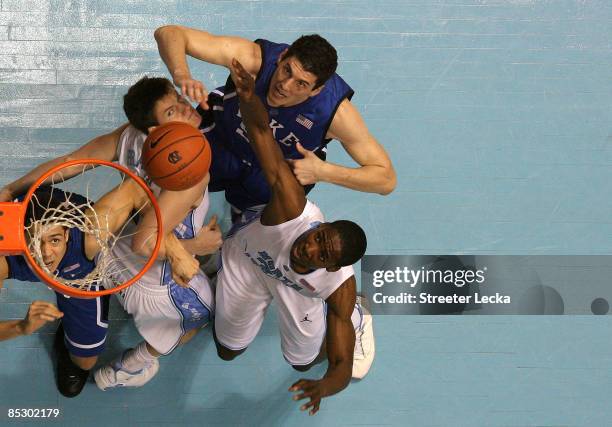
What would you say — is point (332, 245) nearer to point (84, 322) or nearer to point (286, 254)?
point (286, 254)

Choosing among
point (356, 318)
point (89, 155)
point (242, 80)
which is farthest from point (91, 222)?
point (356, 318)

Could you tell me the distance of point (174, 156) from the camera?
100 inches

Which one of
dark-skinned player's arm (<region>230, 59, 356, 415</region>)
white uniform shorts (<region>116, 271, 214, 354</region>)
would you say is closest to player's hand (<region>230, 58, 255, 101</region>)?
dark-skinned player's arm (<region>230, 59, 356, 415</region>)

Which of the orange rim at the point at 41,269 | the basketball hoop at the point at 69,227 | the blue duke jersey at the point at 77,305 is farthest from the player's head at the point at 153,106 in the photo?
the blue duke jersey at the point at 77,305

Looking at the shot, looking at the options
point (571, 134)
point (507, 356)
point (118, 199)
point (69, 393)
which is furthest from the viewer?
point (571, 134)

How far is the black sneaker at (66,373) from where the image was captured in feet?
11.6

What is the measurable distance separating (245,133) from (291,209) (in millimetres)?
521

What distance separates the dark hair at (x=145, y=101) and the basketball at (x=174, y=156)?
199 millimetres

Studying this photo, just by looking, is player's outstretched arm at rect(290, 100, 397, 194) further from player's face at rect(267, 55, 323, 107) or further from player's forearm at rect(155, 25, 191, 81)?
player's forearm at rect(155, 25, 191, 81)

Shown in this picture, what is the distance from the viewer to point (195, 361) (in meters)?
3.69

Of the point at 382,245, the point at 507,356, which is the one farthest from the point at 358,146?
the point at 507,356

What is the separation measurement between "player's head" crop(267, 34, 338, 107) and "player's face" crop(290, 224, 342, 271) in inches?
22.1

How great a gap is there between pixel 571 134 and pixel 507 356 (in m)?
1.35

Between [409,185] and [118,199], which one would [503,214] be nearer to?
[409,185]
